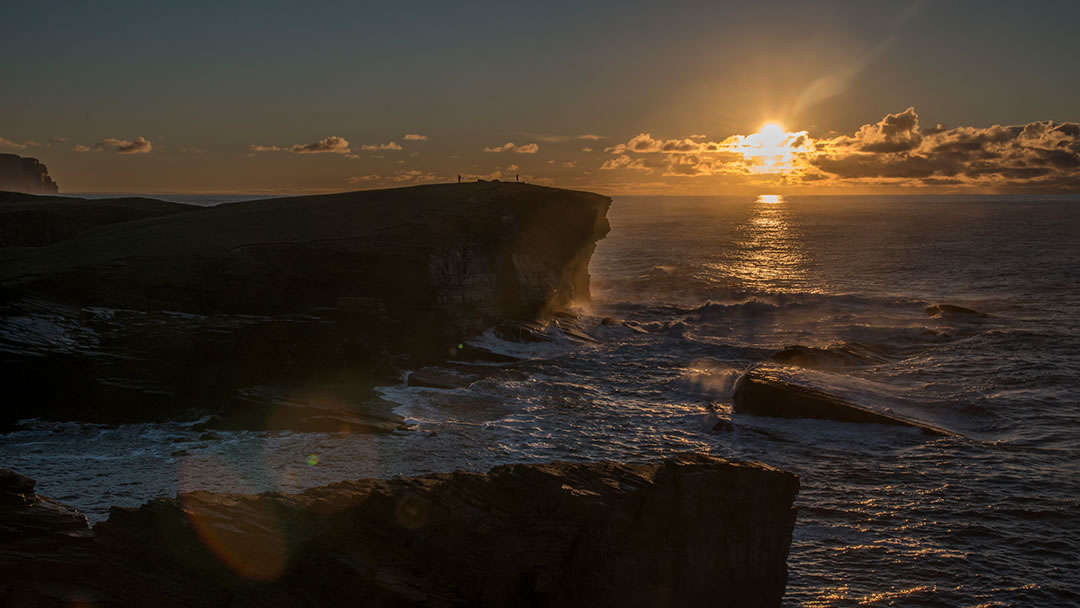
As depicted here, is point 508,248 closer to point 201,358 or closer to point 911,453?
point 201,358

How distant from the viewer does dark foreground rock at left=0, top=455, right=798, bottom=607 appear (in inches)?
468

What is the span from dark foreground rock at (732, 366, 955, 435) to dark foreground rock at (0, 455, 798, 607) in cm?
1724

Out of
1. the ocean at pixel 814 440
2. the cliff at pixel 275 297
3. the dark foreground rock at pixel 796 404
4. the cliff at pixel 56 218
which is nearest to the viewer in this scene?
the ocean at pixel 814 440

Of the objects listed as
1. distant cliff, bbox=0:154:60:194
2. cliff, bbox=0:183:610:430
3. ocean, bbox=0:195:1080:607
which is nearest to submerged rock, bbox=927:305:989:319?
ocean, bbox=0:195:1080:607

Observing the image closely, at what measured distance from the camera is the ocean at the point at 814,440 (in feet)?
62.1

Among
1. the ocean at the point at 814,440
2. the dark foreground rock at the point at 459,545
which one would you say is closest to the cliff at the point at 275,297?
the ocean at the point at 814,440

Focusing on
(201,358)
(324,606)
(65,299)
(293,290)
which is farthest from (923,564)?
(65,299)

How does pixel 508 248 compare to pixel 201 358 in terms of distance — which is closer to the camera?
pixel 201 358

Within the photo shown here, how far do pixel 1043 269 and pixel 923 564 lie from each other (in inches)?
2954

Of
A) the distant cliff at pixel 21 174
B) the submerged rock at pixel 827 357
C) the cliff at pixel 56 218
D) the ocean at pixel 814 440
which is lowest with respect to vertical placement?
the ocean at pixel 814 440

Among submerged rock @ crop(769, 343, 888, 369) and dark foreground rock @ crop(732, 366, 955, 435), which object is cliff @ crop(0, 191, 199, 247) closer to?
dark foreground rock @ crop(732, 366, 955, 435)

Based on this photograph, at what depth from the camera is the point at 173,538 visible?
1256 centimetres

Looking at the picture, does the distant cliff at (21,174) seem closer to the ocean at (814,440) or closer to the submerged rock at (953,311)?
the ocean at (814,440)

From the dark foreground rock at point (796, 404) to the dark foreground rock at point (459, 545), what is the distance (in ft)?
56.6
